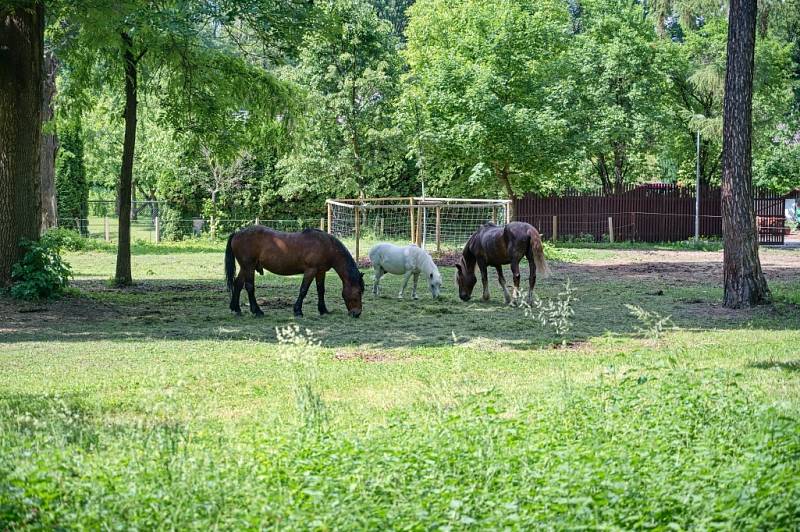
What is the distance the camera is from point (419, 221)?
25297 millimetres

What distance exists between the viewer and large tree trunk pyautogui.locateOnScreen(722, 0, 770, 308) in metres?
14.6

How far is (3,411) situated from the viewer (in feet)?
24.5

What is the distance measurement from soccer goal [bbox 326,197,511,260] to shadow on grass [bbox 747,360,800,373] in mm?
14311

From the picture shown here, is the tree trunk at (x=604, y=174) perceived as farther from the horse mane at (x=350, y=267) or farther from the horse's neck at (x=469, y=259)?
the horse mane at (x=350, y=267)

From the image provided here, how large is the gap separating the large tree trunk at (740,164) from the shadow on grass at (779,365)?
5354 mm

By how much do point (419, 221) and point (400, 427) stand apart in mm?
19139

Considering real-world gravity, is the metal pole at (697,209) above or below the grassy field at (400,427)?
above

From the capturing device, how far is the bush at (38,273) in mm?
15648

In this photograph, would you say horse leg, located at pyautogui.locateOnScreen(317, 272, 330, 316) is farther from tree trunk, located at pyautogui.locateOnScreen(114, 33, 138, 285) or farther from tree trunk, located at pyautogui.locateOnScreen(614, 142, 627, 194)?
tree trunk, located at pyautogui.locateOnScreen(614, 142, 627, 194)

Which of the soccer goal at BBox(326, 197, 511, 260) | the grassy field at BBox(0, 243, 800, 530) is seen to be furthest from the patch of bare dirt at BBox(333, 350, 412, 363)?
the soccer goal at BBox(326, 197, 511, 260)

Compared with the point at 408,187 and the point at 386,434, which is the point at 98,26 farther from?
the point at 408,187

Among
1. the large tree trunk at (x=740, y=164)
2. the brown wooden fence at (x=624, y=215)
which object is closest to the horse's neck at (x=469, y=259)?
the large tree trunk at (x=740, y=164)

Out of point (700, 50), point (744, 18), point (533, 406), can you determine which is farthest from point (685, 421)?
point (700, 50)

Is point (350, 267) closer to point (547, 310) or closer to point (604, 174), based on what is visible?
point (547, 310)
